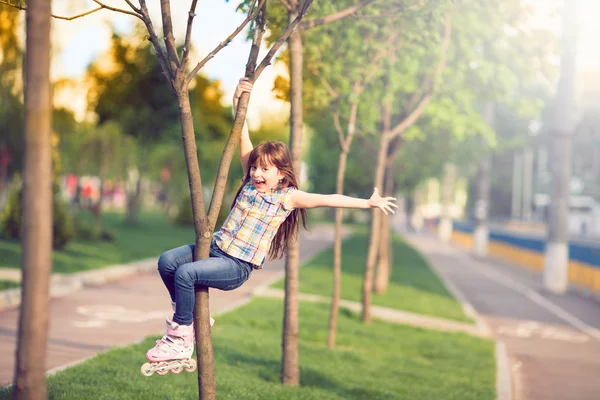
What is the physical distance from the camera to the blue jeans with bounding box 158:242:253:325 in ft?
16.1

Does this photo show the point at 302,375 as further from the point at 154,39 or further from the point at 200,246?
the point at 154,39

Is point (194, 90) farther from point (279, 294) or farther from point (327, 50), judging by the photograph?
point (327, 50)

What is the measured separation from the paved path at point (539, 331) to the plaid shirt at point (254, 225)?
18.1 ft

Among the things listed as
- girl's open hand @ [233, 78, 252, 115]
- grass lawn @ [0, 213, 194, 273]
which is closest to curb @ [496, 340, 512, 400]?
girl's open hand @ [233, 78, 252, 115]

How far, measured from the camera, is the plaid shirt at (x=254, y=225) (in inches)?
203

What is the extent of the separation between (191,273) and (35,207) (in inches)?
63.5

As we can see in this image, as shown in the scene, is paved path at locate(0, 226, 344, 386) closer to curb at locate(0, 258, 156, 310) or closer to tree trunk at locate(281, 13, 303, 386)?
curb at locate(0, 258, 156, 310)

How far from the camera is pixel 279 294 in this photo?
55.4 feet

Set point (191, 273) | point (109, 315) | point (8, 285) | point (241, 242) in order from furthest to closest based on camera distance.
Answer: point (8, 285)
point (109, 315)
point (241, 242)
point (191, 273)

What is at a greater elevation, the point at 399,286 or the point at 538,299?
the point at 399,286

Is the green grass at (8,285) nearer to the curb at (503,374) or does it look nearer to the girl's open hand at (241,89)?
the curb at (503,374)

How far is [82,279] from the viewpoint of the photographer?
16297 mm

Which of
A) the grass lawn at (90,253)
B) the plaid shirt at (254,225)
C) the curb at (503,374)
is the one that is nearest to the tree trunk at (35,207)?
the plaid shirt at (254,225)

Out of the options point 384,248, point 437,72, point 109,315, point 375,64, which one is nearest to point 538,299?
point 384,248
